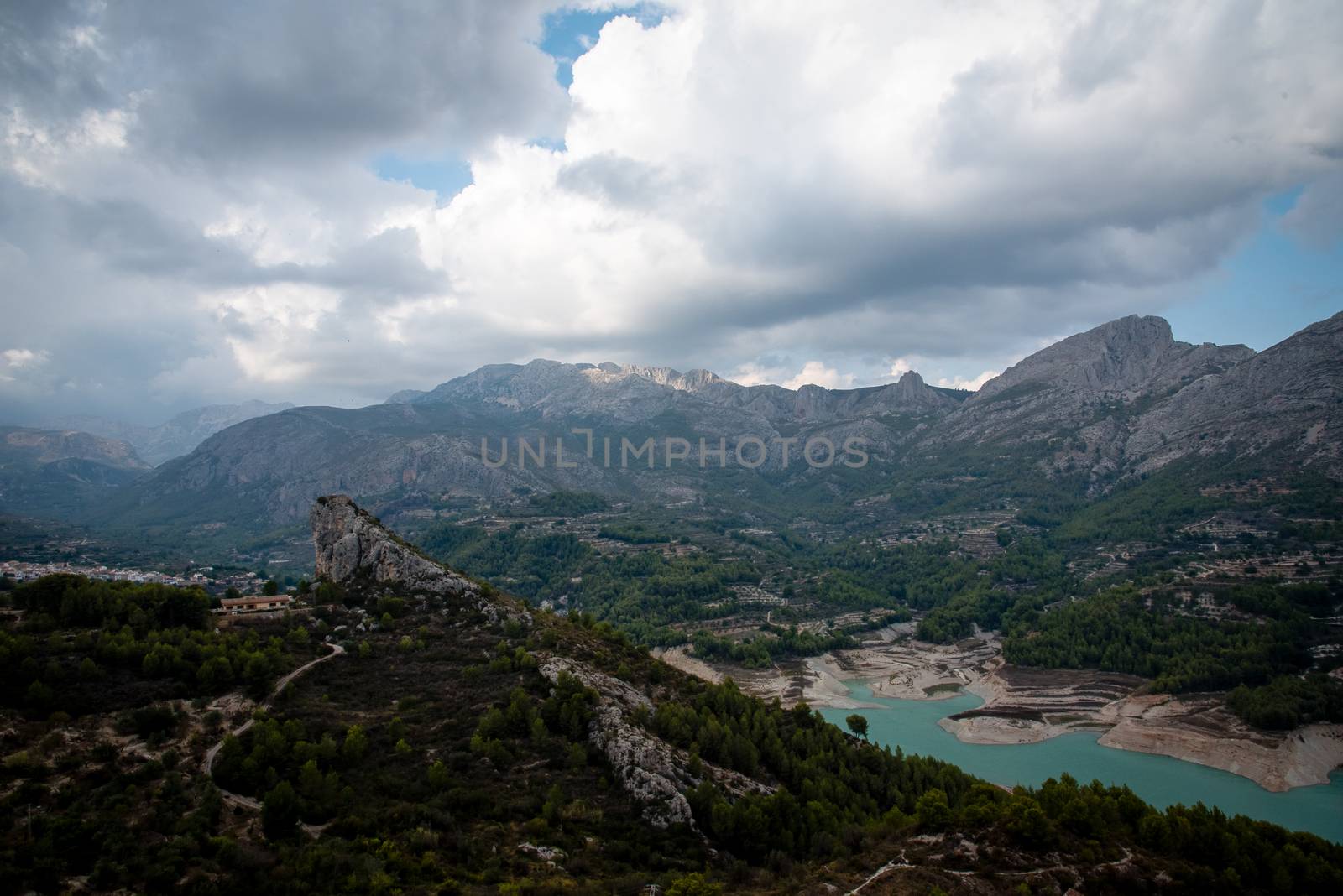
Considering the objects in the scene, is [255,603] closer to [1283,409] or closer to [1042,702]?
[1042,702]

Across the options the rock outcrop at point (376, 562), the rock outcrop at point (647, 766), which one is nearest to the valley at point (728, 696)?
the rock outcrop at point (647, 766)

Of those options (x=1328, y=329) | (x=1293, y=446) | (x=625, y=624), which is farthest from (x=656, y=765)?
(x=1328, y=329)

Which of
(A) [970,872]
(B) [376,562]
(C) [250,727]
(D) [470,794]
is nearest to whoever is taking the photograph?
(A) [970,872]

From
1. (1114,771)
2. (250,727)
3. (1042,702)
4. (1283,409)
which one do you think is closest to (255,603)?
(250,727)

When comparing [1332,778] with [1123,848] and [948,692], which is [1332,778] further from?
[1123,848]

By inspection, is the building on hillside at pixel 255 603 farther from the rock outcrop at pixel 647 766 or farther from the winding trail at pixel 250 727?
the rock outcrop at pixel 647 766
